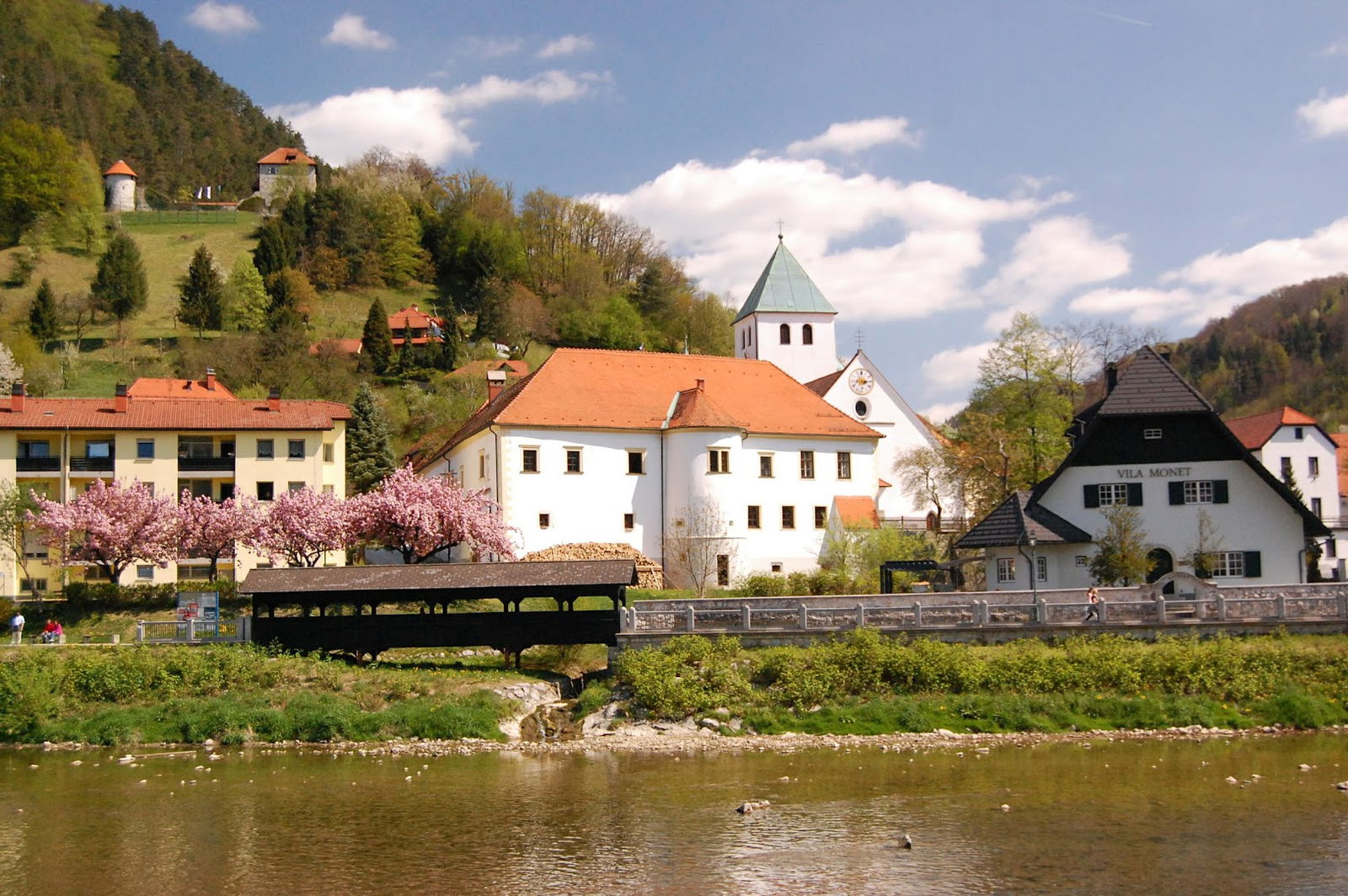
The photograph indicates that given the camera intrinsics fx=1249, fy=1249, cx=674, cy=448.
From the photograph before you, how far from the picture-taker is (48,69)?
462 feet

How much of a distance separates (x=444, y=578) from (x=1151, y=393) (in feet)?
75.8

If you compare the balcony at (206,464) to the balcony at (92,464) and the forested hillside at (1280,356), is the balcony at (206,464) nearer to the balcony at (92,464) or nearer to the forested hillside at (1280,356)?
the balcony at (92,464)

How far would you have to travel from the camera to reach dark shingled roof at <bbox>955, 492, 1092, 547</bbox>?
126 ft

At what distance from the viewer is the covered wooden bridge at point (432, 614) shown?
1226 inches

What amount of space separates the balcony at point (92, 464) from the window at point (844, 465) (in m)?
28.6

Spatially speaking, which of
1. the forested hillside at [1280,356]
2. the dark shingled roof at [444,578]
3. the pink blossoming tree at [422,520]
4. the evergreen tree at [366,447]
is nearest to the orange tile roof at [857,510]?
the pink blossoming tree at [422,520]

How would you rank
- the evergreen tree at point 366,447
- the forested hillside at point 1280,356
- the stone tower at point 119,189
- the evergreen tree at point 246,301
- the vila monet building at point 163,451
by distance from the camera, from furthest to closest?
the stone tower at point 119,189
the forested hillside at point 1280,356
the evergreen tree at point 246,301
the evergreen tree at point 366,447
the vila monet building at point 163,451

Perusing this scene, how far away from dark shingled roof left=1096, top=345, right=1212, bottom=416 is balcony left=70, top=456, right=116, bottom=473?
120 ft

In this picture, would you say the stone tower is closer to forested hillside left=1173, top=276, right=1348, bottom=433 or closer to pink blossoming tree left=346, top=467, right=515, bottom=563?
pink blossoming tree left=346, top=467, right=515, bottom=563

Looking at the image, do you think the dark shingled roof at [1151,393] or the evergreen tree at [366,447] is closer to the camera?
the dark shingled roof at [1151,393]

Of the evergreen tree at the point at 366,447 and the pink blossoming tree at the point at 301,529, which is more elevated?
the evergreen tree at the point at 366,447

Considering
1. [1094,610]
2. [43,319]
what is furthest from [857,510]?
[43,319]

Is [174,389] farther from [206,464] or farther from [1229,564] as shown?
[1229,564]

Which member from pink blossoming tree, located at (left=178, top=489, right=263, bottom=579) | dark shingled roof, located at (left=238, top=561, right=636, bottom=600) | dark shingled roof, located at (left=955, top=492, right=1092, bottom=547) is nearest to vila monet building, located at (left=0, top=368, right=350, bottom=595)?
pink blossoming tree, located at (left=178, top=489, right=263, bottom=579)
